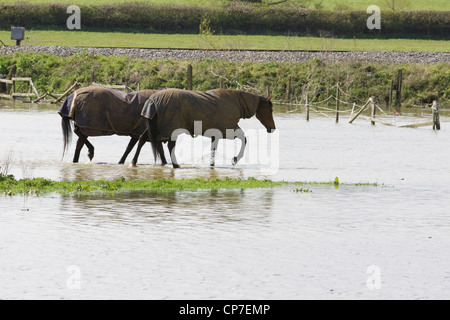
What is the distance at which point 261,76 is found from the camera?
50.2 m

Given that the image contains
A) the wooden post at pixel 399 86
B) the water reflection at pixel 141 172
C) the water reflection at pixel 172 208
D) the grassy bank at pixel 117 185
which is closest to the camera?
the water reflection at pixel 172 208

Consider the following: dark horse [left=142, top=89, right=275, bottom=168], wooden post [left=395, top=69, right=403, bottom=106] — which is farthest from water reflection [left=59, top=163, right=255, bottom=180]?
wooden post [left=395, top=69, right=403, bottom=106]

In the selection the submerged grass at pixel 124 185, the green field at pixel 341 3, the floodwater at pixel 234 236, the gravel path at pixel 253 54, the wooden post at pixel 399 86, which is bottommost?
the floodwater at pixel 234 236

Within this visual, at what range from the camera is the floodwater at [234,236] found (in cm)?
947

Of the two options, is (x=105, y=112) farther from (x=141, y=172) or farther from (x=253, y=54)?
(x=253, y=54)

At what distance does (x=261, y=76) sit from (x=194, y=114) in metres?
31.7

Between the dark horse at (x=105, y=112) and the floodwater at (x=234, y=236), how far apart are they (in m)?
0.80

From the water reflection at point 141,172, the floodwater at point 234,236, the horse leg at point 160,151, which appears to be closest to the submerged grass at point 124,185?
the floodwater at point 234,236

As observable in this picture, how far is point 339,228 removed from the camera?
41.7 feet

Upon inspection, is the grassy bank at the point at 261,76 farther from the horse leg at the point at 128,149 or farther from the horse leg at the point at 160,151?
the horse leg at the point at 160,151

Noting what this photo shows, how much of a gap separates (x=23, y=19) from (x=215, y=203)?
63.9m

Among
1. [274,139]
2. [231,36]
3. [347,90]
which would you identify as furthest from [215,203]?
[231,36]

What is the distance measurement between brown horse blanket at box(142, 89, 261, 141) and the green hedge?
52.5 metres

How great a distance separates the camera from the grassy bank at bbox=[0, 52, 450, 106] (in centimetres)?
4841
